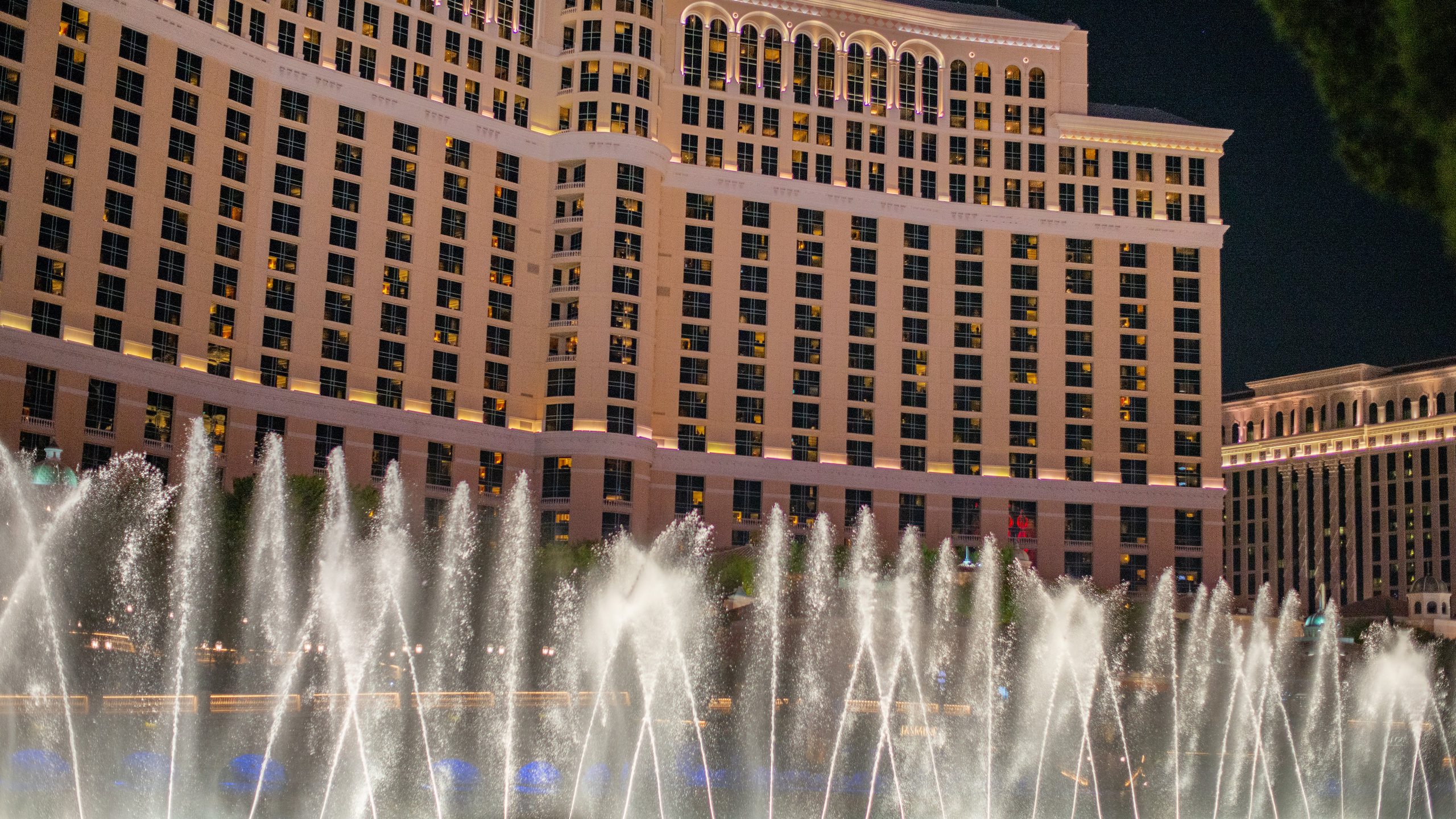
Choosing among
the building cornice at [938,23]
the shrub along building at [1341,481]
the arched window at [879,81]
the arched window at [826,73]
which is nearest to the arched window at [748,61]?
the building cornice at [938,23]

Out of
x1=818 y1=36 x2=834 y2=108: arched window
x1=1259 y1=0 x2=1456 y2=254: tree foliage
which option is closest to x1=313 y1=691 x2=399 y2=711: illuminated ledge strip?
x1=1259 y1=0 x2=1456 y2=254: tree foliage

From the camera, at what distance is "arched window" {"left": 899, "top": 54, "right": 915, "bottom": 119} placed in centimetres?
10869

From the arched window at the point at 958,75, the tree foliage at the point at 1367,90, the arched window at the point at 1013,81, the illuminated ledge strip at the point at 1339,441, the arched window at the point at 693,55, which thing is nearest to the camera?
the tree foliage at the point at 1367,90

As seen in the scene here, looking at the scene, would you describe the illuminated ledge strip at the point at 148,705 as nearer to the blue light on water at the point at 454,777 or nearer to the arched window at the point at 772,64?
A: the blue light on water at the point at 454,777

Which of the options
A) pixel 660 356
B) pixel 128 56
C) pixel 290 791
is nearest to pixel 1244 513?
pixel 660 356

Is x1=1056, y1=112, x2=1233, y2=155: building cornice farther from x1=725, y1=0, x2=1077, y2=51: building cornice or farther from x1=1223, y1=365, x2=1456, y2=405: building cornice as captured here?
x1=1223, y1=365, x2=1456, y2=405: building cornice

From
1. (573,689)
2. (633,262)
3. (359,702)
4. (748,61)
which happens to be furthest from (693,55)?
(359,702)

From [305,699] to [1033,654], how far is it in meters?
40.8

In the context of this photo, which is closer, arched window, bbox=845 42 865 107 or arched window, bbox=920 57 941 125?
arched window, bbox=845 42 865 107

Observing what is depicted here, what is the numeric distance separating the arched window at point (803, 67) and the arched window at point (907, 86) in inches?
289

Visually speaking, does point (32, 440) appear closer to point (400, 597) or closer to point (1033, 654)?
point (400, 597)

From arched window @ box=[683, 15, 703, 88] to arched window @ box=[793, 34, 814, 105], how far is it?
7.44 metres

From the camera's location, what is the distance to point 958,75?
110 meters

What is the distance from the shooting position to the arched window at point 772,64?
105 metres
